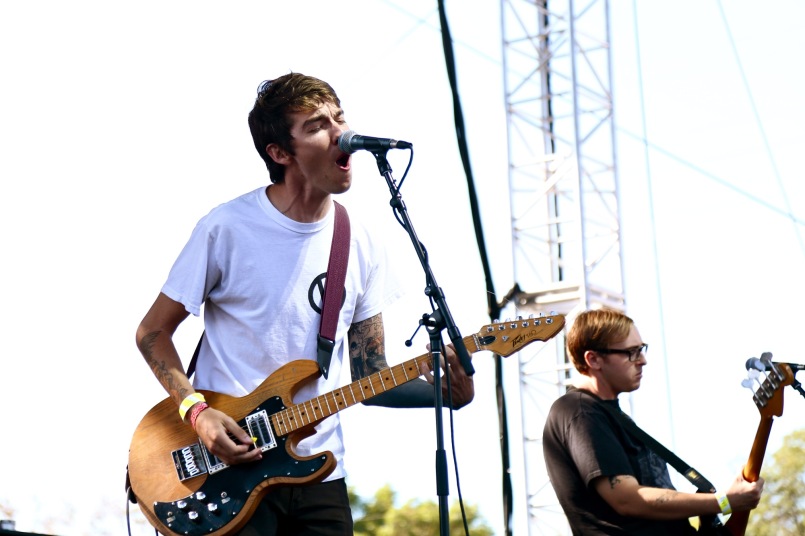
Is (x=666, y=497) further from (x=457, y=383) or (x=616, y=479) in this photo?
(x=457, y=383)

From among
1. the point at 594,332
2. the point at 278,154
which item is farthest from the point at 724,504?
the point at 278,154

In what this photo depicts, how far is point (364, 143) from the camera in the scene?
290cm

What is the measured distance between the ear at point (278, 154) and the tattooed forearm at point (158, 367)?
2.09ft

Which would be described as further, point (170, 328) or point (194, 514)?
point (170, 328)

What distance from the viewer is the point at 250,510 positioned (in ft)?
9.23

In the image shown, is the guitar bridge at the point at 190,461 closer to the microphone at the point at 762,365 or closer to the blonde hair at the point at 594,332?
the blonde hair at the point at 594,332

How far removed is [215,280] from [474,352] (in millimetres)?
795

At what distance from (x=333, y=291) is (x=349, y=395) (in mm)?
317

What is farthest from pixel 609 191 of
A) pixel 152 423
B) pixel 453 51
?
pixel 152 423

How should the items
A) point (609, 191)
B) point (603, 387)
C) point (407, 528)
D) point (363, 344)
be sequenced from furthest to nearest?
point (407, 528) → point (609, 191) → point (603, 387) → point (363, 344)

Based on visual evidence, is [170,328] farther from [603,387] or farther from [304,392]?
[603,387]

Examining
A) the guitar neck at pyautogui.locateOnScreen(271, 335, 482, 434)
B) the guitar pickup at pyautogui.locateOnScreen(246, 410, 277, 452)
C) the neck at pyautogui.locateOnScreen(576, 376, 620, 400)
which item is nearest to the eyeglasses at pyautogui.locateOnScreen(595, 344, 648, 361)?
the neck at pyautogui.locateOnScreen(576, 376, 620, 400)

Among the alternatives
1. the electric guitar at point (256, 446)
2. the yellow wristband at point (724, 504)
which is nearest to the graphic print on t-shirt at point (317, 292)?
the electric guitar at point (256, 446)

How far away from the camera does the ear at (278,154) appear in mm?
3182
